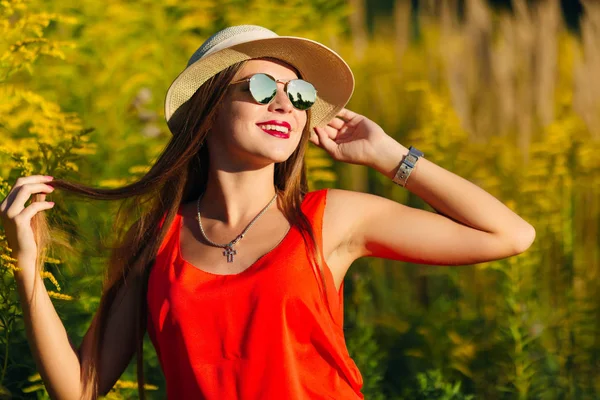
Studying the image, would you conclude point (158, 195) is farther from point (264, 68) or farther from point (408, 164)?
point (408, 164)

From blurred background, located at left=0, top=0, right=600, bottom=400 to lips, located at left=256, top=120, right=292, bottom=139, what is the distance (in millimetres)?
677

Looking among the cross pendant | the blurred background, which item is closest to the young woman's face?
the cross pendant

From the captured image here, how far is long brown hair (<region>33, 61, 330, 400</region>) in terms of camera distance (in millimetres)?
2779

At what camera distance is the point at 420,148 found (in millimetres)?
4645

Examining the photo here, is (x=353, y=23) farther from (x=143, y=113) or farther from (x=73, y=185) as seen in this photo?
(x=73, y=185)

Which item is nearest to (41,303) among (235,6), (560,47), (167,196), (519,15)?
(167,196)

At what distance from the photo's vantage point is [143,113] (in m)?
5.00

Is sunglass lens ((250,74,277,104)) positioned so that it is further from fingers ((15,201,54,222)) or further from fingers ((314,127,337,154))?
fingers ((15,201,54,222))

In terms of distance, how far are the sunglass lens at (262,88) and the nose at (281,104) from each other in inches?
0.9

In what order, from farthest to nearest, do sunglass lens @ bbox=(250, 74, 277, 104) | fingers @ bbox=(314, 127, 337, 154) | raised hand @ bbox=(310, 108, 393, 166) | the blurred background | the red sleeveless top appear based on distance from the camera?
the blurred background → fingers @ bbox=(314, 127, 337, 154) → raised hand @ bbox=(310, 108, 393, 166) → sunglass lens @ bbox=(250, 74, 277, 104) → the red sleeveless top

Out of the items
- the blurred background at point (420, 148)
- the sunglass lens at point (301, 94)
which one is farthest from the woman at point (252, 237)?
the blurred background at point (420, 148)

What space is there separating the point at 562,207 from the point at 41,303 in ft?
8.78

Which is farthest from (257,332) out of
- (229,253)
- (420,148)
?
(420,148)

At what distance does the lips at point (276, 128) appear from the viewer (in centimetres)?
266
